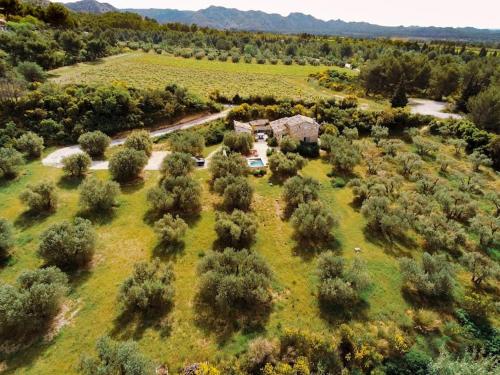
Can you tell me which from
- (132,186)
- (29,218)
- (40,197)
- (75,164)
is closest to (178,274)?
(132,186)

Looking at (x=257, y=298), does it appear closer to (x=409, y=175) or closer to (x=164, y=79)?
(x=409, y=175)

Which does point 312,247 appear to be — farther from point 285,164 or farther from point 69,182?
point 69,182

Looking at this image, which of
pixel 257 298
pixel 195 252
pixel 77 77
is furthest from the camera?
pixel 77 77

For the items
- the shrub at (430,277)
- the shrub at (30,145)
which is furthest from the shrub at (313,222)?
the shrub at (30,145)

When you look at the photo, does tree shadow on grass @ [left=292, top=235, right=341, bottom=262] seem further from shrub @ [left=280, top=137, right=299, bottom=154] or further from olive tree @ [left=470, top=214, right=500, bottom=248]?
shrub @ [left=280, top=137, right=299, bottom=154]

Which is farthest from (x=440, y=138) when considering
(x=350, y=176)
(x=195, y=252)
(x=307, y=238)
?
(x=195, y=252)

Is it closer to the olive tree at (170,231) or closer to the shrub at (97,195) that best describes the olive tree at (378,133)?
the olive tree at (170,231)

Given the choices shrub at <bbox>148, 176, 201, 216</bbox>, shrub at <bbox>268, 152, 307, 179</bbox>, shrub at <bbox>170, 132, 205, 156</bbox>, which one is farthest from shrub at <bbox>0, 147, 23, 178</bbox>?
shrub at <bbox>268, 152, 307, 179</bbox>
